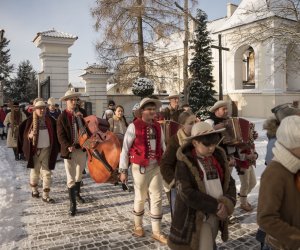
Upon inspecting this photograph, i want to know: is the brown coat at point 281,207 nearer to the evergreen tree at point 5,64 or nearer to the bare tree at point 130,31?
the bare tree at point 130,31

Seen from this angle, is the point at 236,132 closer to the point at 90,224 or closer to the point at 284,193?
the point at 90,224

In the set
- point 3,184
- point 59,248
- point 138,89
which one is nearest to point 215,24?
point 138,89

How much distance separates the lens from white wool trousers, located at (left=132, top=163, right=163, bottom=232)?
15.4 feet

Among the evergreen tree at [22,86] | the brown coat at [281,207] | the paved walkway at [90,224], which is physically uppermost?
the evergreen tree at [22,86]

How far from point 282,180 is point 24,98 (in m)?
45.9

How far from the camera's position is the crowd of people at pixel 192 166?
221 centimetres

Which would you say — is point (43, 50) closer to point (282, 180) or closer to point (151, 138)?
point (151, 138)

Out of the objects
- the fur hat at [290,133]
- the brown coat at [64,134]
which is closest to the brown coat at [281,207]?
the fur hat at [290,133]

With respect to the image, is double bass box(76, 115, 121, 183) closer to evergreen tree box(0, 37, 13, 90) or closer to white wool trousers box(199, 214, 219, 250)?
white wool trousers box(199, 214, 219, 250)

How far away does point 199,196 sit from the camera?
2.86 m

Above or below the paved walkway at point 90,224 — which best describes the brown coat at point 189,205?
above

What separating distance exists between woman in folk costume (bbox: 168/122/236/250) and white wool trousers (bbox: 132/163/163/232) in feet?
5.38

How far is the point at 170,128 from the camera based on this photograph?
6.05 metres

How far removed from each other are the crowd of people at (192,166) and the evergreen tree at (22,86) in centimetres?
4067
